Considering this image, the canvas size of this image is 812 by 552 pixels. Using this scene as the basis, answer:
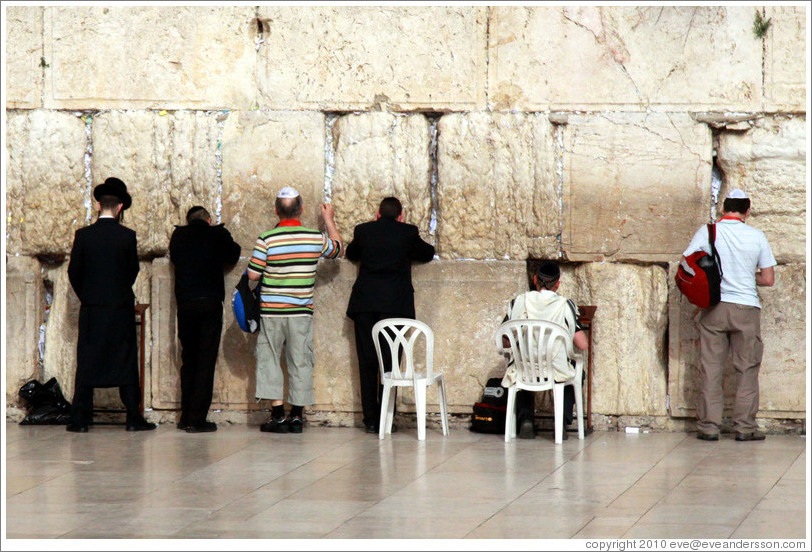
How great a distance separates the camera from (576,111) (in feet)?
27.2

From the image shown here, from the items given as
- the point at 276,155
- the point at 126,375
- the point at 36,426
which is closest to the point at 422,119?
the point at 276,155

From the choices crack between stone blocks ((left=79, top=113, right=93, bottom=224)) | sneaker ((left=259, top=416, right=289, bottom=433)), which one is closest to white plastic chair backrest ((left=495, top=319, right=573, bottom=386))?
sneaker ((left=259, top=416, right=289, bottom=433))

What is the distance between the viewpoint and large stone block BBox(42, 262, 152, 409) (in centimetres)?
863

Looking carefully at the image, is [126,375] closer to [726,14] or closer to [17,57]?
[17,57]

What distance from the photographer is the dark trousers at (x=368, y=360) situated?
26.5 feet

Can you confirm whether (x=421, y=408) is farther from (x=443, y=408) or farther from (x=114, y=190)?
(x=114, y=190)

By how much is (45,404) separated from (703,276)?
453 centimetres

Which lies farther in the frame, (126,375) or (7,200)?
(7,200)

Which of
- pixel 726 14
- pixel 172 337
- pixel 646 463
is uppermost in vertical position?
pixel 726 14

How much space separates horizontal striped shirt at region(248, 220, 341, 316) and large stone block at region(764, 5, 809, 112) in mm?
3160

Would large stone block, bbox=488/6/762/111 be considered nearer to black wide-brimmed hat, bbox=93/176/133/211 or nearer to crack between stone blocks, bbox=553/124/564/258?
crack between stone blocks, bbox=553/124/564/258

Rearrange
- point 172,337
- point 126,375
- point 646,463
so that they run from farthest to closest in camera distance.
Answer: point 172,337
point 126,375
point 646,463

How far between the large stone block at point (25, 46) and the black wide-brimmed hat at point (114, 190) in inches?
38.6

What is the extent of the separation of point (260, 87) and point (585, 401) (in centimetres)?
313
